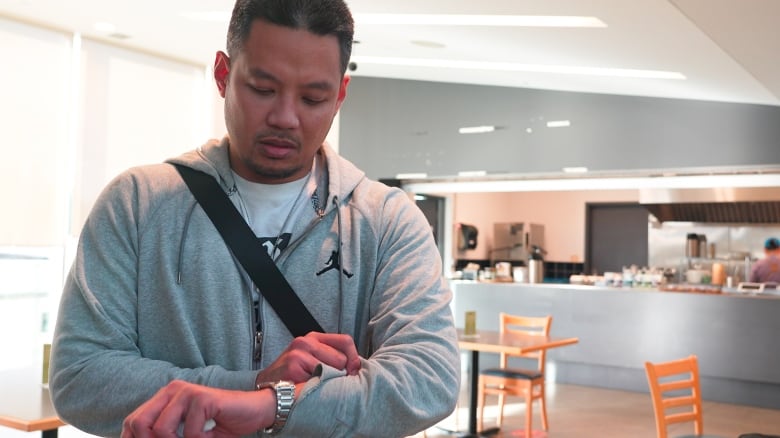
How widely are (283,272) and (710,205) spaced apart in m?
8.78

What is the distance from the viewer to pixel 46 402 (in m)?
2.87

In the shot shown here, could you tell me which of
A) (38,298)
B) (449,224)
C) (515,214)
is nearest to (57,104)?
(38,298)

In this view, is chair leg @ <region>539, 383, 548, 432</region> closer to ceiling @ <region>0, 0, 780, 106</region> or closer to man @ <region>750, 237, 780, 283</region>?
ceiling @ <region>0, 0, 780, 106</region>

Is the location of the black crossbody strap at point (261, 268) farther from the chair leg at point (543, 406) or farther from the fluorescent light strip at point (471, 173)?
the fluorescent light strip at point (471, 173)

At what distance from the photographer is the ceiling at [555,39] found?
4.43 meters

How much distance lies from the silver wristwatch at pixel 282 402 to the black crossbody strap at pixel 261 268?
164 mm

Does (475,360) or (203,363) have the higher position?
(203,363)

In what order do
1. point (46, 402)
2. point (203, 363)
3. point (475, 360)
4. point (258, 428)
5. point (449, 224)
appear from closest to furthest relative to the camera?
point (258, 428) < point (203, 363) < point (46, 402) < point (475, 360) < point (449, 224)

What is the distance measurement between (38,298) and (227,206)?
5.95 metres

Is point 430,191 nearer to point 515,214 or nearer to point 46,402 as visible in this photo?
point 515,214

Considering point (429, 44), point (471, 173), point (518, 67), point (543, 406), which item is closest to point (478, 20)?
point (429, 44)

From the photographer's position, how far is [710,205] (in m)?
8.92

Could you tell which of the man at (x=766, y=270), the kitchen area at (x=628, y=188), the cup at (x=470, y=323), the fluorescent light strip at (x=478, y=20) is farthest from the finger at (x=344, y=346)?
the man at (x=766, y=270)

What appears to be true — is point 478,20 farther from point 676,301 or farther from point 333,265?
point 333,265
